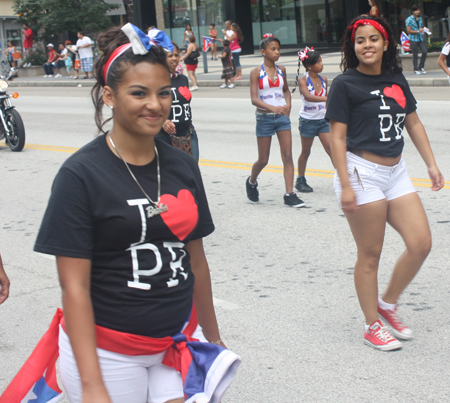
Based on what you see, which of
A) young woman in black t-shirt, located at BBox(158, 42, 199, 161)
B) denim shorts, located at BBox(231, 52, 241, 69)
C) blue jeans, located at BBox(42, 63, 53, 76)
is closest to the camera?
young woman in black t-shirt, located at BBox(158, 42, 199, 161)

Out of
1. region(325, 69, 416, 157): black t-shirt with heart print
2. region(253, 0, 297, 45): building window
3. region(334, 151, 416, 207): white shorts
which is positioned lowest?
region(334, 151, 416, 207): white shorts

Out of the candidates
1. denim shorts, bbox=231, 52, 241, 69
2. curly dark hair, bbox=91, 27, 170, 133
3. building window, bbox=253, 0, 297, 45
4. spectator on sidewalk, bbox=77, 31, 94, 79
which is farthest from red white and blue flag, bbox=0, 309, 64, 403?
building window, bbox=253, 0, 297, 45

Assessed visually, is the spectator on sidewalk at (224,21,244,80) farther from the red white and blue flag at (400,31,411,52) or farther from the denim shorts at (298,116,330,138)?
the denim shorts at (298,116,330,138)

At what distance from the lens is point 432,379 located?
3.37 meters

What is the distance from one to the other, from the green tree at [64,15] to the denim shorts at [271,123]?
31.3 m

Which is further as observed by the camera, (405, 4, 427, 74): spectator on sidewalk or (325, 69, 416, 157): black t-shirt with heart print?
(405, 4, 427, 74): spectator on sidewalk

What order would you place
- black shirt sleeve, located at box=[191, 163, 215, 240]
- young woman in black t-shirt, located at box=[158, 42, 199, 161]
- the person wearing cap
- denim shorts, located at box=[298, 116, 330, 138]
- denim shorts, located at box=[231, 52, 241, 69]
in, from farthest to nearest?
the person wearing cap < denim shorts, located at box=[231, 52, 241, 69] < denim shorts, located at box=[298, 116, 330, 138] < young woman in black t-shirt, located at box=[158, 42, 199, 161] < black shirt sleeve, located at box=[191, 163, 215, 240]

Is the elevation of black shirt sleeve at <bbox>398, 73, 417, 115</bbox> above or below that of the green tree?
below

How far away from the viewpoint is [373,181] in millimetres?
3607

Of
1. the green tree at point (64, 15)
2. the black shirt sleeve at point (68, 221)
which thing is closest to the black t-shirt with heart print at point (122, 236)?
the black shirt sleeve at point (68, 221)

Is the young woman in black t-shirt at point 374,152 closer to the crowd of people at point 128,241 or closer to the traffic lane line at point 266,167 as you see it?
the crowd of people at point 128,241

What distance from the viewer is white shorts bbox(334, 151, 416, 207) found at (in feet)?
11.8

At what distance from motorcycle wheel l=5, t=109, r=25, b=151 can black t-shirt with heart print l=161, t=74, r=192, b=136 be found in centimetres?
621

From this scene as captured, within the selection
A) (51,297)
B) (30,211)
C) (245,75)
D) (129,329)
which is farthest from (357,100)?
(245,75)
